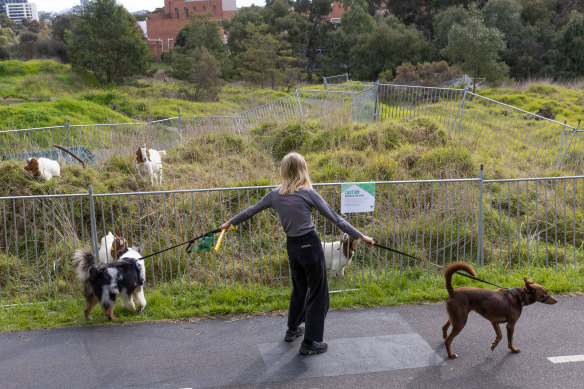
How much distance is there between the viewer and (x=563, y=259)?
7.65 m

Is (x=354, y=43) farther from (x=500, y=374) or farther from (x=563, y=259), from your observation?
(x=500, y=374)

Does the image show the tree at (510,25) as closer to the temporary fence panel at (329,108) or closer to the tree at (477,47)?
the tree at (477,47)

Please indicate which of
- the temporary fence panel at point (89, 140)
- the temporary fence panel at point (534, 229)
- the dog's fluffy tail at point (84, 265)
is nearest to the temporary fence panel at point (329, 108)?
the temporary fence panel at point (89, 140)

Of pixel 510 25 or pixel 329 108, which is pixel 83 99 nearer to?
pixel 329 108

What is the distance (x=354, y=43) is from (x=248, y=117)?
27719mm

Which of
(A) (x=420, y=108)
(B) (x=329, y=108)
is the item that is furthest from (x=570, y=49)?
(B) (x=329, y=108)

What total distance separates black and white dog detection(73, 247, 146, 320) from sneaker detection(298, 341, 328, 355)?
206cm

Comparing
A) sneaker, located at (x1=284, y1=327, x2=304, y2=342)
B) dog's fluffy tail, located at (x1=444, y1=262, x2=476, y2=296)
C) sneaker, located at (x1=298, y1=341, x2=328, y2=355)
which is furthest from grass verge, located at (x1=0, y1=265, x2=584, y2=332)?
dog's fluffy tail, located at (x1=444, y1=262, x2=476, y2=296)

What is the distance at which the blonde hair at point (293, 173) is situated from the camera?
4965 millimetres

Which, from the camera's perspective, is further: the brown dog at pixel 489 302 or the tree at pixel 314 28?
the tree at pixel 314 28

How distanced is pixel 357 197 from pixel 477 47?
2162 cm

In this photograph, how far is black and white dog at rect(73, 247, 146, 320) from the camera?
5754mm

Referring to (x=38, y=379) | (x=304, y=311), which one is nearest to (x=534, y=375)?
(x=304, y=311)

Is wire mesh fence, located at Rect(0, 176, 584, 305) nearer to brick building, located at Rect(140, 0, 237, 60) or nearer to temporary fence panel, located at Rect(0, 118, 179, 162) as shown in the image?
temporary fence panel, located at Rect(0, 118, 179, 162)
